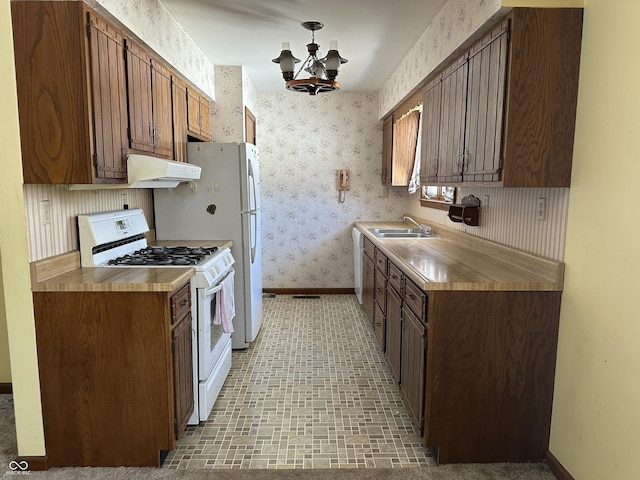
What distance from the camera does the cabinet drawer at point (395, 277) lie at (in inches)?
109

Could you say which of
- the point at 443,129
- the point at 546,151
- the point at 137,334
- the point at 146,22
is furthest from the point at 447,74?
the point at 137,334

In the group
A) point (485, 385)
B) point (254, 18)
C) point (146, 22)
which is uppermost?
point (254, 18)

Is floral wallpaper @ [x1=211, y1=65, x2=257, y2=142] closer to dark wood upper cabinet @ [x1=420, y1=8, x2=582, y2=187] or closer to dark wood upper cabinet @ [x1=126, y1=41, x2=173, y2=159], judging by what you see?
dark wood upper cabinet @ [x1=126, y1=41, x2=173, y2=159]

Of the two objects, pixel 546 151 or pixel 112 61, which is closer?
pixel 546 151

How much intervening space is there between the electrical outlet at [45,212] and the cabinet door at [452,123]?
2322mm

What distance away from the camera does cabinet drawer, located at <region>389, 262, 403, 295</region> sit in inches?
109

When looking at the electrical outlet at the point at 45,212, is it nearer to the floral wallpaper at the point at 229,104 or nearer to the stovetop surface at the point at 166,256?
the stovetop surface at the point at 166,256

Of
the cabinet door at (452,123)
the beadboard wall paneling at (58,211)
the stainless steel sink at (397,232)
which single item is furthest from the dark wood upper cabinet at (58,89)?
the stainless steel sink at (397,232)

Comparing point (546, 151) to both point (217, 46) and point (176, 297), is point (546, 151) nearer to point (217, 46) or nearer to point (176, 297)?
point (176, 297)

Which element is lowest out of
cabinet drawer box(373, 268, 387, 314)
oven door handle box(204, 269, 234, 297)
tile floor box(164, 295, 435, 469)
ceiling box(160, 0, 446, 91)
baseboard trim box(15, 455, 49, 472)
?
tile floor box(164, 295, 435, 469)

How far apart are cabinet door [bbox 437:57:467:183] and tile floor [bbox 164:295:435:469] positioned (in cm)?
157

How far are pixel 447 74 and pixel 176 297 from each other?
7.40 feet

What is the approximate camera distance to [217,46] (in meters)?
3.66

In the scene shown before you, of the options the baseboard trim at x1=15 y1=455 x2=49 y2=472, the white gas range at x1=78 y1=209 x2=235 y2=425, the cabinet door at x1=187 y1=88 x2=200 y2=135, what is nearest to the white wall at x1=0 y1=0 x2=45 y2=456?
the baseboard trim at x1=15 y1=455 x2=49 y2=472
